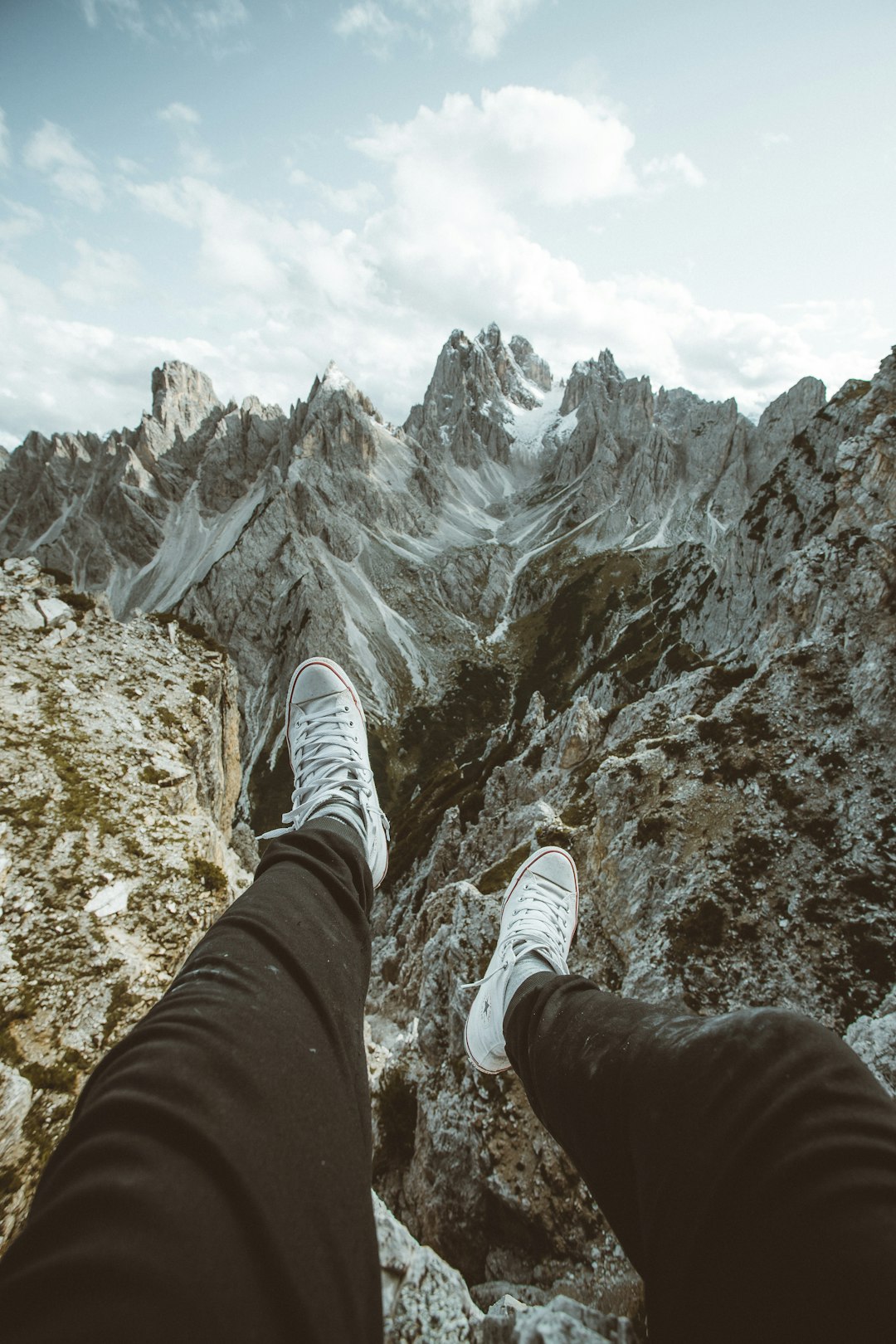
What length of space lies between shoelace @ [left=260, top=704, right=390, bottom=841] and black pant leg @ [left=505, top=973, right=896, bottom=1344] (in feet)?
9.44

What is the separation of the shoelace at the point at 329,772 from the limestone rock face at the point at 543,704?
12.7ft

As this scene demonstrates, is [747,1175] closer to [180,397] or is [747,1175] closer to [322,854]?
[322,854]

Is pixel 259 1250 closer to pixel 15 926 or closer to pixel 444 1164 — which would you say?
pixel 15 926

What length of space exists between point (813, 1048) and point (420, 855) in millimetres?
38134

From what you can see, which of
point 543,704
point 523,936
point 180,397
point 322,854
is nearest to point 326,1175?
point 322,854

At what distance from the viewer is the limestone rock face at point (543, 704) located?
7.49m

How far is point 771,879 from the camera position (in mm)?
8820

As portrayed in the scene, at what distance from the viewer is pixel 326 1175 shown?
2.01 meters

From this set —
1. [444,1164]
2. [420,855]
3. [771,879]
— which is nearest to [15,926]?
[444,1164]

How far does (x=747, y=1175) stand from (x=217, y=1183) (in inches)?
83.7

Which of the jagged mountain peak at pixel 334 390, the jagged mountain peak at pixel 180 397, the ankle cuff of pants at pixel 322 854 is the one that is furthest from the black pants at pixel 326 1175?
the jagged mountain peak at pixel 180 397

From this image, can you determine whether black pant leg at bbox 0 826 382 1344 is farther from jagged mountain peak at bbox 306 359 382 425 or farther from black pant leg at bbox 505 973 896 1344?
jagged mountain peak at bbox 306 359 382 425

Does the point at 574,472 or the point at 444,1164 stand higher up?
the point at 574,472

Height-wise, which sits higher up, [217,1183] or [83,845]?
[217,1183]
